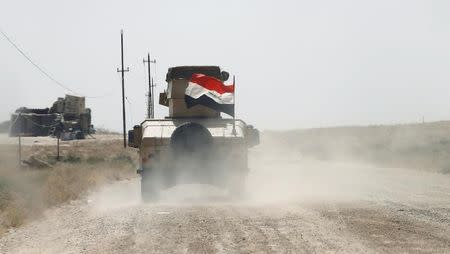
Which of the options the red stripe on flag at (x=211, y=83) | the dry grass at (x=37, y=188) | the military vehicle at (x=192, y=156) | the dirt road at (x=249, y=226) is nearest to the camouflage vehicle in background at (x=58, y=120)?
the dry grass at (x=37, y=188)

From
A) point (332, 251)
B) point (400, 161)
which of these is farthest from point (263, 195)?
point (400, 161)

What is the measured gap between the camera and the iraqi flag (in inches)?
719

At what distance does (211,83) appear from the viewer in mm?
18672

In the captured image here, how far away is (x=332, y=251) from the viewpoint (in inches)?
335

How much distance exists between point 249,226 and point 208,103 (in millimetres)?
7710

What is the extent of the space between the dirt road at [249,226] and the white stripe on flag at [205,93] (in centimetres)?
278

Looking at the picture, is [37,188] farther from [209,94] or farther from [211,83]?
[211,83]

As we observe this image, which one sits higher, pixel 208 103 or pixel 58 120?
pixel 208 103

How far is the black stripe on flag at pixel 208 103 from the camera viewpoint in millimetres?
18219

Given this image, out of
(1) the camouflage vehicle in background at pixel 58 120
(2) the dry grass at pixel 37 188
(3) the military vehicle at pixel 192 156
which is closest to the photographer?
(2) the dry grass at pixel 37 188

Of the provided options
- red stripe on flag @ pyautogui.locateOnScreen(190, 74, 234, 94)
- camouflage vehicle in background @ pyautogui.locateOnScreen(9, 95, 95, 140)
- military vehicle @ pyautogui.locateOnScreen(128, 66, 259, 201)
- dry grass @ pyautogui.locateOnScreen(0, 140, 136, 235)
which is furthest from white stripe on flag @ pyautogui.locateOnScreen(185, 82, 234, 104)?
camouflage vehicle in background @ pyautogui.locateOnScreen(9, 95, 95, 140)

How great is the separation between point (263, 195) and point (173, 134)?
3.81 metres

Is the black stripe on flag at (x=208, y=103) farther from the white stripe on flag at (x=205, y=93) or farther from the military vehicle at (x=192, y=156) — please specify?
the military vehicle at (x=192, y=156)

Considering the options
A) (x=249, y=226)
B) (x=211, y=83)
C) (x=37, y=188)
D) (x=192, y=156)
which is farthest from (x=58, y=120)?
(x=249, y=226)
